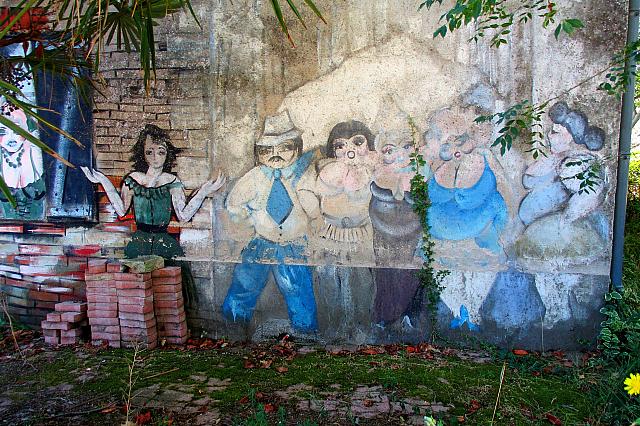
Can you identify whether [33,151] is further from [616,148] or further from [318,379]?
[616,148]

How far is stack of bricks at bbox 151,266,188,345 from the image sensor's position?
4.99 metres

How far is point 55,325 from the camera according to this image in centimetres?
503

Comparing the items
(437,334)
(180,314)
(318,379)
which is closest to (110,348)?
(180,314)

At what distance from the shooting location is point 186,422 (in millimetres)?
3527

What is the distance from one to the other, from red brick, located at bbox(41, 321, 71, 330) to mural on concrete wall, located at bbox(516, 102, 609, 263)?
4.35 metres

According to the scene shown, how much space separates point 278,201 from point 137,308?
1664mm

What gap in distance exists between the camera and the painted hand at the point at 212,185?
5.06 metres

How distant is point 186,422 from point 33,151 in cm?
348

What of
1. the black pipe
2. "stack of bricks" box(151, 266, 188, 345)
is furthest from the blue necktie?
the black pipe

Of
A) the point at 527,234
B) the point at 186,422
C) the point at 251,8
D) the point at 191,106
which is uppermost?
the point at 251,8

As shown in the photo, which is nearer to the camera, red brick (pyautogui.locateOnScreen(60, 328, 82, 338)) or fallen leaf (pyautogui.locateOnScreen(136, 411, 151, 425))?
fallen leaf (pyautogui.locateOnScreen(136, 411, 151, 425))

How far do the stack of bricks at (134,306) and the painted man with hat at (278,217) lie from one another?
1.99ft

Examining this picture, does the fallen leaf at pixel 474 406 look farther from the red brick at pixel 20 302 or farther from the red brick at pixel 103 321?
the red brick at pixel 20 302

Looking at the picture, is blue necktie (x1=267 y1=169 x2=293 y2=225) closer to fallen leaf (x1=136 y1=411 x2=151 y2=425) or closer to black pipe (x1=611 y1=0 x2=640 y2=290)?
fallen leaf (x1=136 y1=411 x2=151 y2=425)
